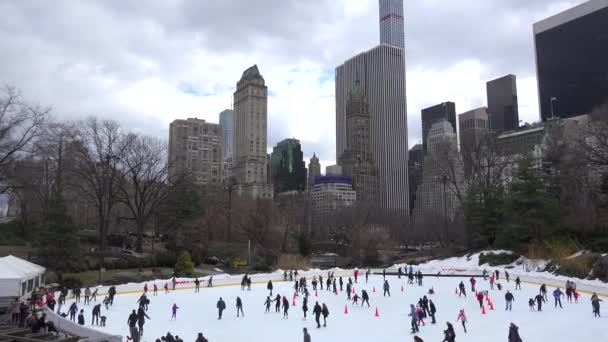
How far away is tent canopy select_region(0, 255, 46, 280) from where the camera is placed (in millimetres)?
23312

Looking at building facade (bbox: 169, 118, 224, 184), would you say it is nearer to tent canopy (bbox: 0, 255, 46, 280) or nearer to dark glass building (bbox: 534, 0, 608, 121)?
dark glass building (bbox: 534, 0, 608, 121)

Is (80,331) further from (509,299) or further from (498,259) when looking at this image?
(498,259)

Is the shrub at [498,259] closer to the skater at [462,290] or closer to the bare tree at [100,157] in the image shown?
the skater at [462,290]

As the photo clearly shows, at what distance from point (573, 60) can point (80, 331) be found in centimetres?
15850

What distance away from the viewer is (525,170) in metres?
48.2

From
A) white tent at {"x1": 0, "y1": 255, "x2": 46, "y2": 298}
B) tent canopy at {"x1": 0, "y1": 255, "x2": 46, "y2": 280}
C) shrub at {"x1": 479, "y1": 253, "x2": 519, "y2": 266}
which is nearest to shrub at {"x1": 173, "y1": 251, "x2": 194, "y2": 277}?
white tent at {"x1": 0, "y1": 255, "x2": 46, "y2": 298}

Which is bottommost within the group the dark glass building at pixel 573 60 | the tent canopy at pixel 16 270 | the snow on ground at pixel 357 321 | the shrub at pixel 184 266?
the snow on ground at pixel 357 321

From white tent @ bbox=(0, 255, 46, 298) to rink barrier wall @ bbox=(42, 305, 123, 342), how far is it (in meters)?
3.47

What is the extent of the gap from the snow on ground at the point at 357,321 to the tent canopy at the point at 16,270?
2.66 metres

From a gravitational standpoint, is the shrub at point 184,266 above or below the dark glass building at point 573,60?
below

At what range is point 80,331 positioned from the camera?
17.3m

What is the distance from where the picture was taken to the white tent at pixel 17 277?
22.7 metres

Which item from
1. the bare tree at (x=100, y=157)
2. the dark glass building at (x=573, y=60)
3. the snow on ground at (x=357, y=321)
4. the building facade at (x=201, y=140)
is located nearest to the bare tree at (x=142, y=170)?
the bare tree at (x=100, y=157)

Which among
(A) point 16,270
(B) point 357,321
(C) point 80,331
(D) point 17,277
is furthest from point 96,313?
(B) point 357,321
